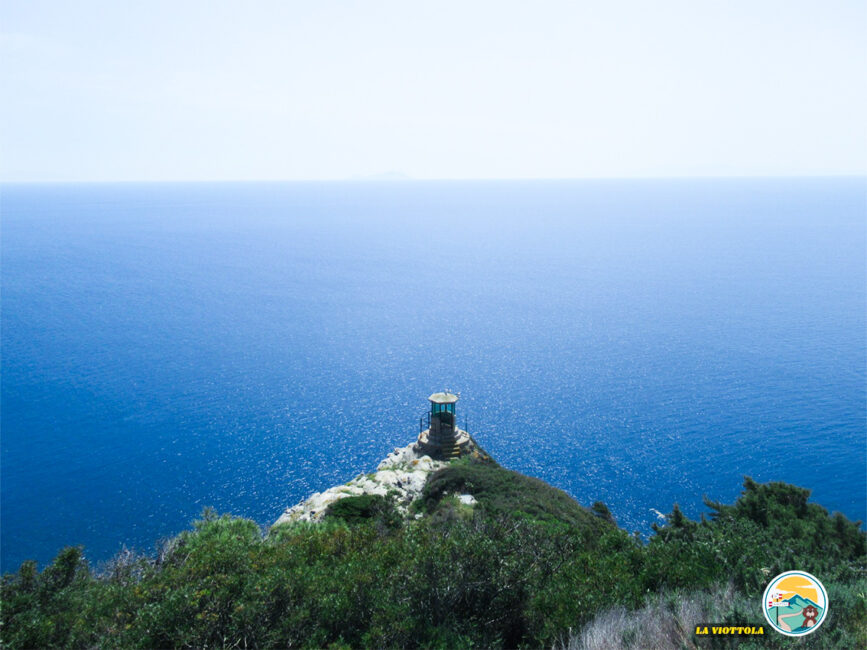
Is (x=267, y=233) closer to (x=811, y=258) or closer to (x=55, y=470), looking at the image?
(x=55, y=470)

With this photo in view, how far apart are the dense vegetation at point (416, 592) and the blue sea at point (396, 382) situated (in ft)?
74.1

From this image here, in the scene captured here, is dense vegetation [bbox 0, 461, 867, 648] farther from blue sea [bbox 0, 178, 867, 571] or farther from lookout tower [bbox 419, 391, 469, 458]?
blue sea [bbox 0, 178, 867, 571]

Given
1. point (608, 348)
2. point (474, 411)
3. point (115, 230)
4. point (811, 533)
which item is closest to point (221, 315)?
point (474, 411)

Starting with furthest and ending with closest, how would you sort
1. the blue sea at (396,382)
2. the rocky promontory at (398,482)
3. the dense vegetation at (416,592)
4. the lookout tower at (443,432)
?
the blue sea at (396,382)
the lookout tower at (443,432)
the rocky promontory at (398,482)
the dense vegetation at (416,592)

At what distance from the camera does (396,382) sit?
57438 millimetres

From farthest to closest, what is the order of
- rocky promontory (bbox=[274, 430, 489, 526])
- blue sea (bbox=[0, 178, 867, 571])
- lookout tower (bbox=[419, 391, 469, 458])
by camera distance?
blue sea (bbox=[0, 178, 867, 571]), lookout tower (bbox=[419, 391, 469, 458]), rocky promontory (bbox=[274, 430, 489, 526])

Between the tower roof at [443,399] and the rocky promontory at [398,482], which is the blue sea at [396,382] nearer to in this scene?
the rocky promontory at [398,482]

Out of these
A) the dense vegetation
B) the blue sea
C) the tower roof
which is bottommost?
the blue sea

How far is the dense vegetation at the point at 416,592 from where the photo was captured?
10500 mm

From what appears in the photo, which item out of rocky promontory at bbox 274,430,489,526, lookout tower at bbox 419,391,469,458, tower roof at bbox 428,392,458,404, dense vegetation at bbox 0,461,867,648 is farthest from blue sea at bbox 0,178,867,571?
dense vegetation at bbox 0,461,867,648

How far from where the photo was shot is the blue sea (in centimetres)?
3988

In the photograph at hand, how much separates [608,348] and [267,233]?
13560 cm

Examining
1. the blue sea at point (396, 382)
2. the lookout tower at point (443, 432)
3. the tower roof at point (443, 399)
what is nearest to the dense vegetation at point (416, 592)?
the tower roof at point (443, 399)

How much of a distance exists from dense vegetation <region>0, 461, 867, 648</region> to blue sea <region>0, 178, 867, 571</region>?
22.6 meters
